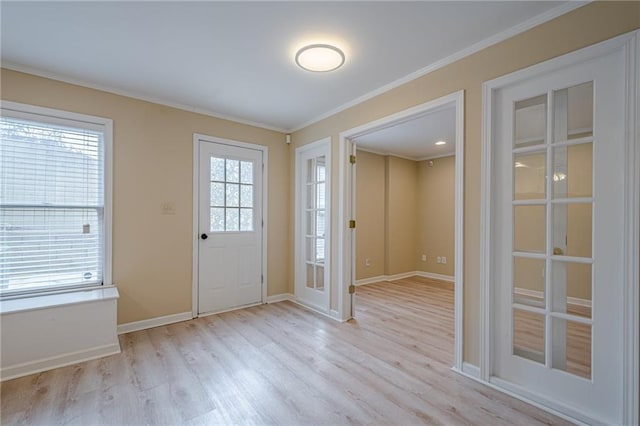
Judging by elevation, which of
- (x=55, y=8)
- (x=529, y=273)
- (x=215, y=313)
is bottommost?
(x=215, y=313)

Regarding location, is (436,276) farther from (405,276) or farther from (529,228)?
(529,228)

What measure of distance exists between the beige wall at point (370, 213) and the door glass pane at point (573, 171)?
3.65 metres

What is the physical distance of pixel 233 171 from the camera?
3.99 m

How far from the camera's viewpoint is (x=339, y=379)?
2.24 meters

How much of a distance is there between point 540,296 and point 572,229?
488 mm

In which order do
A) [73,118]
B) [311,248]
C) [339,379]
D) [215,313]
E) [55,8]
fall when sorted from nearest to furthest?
[55,8], [339,379], [73,118], [215,313], [311,248]

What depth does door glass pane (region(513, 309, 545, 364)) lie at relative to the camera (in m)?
1.98

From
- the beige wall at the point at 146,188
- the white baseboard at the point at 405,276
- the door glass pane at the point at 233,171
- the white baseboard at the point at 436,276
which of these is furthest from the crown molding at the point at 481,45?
the white baseboard at the point at 436,276

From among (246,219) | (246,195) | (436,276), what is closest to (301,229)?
(246,219)

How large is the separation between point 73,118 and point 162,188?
40.1 inches

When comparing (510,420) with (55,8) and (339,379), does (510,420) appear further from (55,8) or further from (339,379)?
(55,8)

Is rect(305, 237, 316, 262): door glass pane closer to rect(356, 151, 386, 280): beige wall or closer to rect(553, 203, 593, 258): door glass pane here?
rect(356, 151, 386, 280): beige wall

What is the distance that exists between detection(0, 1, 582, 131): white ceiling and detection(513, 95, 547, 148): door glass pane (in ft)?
1.68

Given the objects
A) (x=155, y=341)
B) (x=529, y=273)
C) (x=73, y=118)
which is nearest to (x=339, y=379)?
(x=529, y=273)
